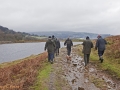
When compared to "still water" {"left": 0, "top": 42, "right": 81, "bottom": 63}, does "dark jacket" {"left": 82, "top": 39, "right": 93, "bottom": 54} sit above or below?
above

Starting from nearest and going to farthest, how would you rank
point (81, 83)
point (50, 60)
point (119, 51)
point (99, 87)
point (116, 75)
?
point (99, 87)
point (81, 83)
point (116, 75)
point (50, 60)
point (119, 51)

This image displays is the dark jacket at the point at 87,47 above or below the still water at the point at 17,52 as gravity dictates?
above

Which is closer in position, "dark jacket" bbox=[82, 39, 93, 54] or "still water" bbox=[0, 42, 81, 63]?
"dark jacket" bbox=[82, 39, 93, 54]

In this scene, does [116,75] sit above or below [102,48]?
below

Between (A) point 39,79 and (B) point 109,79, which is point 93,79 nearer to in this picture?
(B) point 109,79

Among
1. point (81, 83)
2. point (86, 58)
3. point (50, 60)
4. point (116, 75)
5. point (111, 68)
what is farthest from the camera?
point (50, 60)

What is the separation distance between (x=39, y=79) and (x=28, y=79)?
810mm

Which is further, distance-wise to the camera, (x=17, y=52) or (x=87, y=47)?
(x=17, y=52)

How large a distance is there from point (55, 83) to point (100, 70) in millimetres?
5981

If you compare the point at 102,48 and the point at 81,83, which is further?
the point at 102,48

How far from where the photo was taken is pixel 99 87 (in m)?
11.7

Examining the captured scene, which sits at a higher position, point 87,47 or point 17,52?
point 87,47

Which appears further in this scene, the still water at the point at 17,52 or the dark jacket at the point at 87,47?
the still water at the point at 17,52

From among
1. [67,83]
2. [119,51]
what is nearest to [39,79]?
[67,83]
